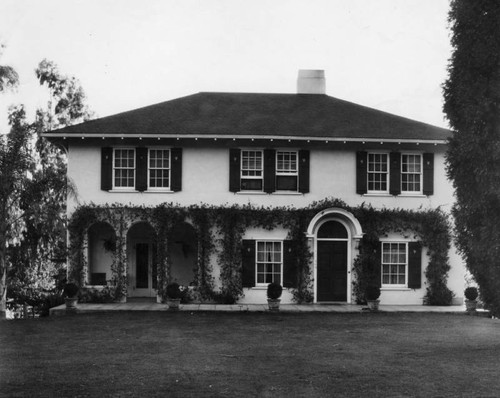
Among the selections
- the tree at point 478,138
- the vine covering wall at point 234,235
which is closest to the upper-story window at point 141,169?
the vine covering wall at point 234,235

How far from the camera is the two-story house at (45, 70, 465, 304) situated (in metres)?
24.7

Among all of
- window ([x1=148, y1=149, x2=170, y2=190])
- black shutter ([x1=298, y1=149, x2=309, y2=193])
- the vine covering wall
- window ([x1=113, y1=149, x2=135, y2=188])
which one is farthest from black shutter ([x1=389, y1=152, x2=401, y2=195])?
window ([x1=113, y1=149, x2=135, y2=188])

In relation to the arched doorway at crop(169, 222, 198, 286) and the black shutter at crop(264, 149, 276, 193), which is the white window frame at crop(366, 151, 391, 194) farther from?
the arched doorway at crop(169, 222, 198, 286)

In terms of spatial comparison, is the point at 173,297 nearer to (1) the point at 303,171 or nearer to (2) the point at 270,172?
(2) the point at 270,172

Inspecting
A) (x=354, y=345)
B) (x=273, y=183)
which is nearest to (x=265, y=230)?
(x=273, y=183)

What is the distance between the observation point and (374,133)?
2520 centimetres

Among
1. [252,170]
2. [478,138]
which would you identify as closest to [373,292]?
[252,170]

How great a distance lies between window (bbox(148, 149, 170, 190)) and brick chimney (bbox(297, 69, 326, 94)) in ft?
26.0

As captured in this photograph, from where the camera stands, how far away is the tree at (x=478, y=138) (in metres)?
14.4

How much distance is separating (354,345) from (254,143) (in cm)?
1062

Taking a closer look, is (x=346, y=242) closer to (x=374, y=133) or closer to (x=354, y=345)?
(x=374, y=133)

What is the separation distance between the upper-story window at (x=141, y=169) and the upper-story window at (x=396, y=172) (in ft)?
21.1

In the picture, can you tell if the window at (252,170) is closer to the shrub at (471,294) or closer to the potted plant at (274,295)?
the potted plant at (274,295)

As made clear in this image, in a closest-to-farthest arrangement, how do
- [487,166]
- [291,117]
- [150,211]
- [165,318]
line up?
[487,166] → [165,318] → [150,211] → [291,117]
